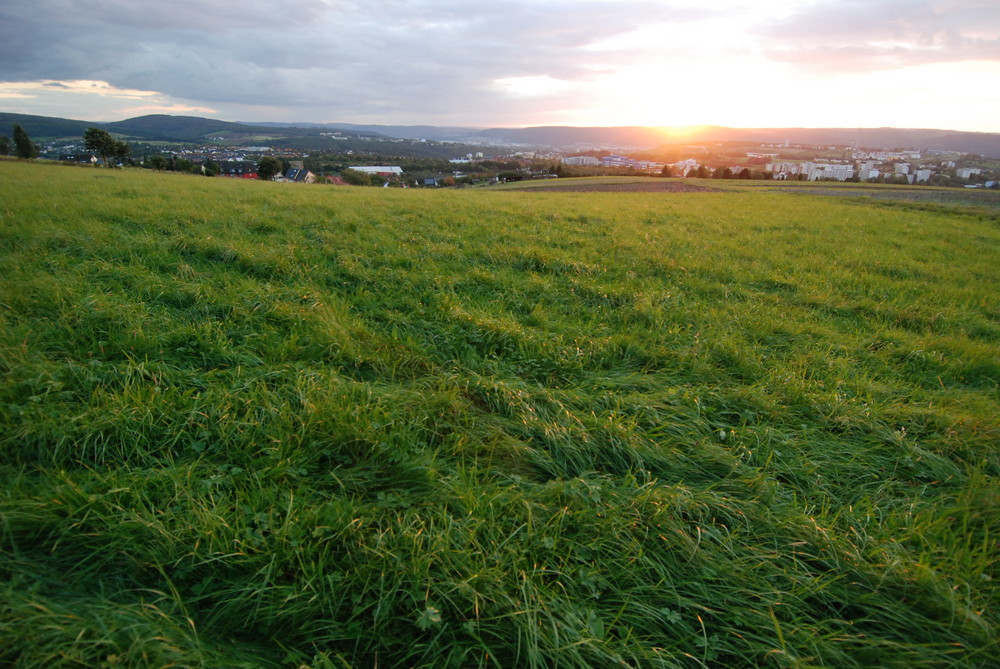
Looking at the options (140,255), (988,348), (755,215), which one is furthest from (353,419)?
(755,215)

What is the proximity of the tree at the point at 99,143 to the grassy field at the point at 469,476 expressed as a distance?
54.4m

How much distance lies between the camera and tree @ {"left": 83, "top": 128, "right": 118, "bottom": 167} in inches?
1740

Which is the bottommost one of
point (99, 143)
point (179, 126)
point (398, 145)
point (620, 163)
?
point (99, 143)

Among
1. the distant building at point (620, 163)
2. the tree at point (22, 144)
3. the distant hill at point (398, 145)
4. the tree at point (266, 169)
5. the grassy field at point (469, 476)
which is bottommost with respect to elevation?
the grassy field at point (469, 476)

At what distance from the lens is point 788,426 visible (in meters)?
3.64

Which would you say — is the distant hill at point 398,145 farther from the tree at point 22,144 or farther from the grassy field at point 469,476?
the grassy field at point 469,476

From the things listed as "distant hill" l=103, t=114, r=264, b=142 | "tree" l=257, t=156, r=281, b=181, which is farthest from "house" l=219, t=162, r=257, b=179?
"distant hill" l=103, t=114, r=264, b=142

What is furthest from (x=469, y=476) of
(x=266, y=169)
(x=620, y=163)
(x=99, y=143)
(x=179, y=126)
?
(x=179, y=126)

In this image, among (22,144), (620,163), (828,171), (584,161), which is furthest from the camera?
(584,161)

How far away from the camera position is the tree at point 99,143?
44.2m

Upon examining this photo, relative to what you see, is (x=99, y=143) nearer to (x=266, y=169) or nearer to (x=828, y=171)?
(x=266, y=169)

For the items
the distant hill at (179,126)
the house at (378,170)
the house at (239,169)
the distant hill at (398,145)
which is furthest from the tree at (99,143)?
the distant hill at (179,126)

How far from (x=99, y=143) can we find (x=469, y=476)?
203ft

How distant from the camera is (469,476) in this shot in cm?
279
